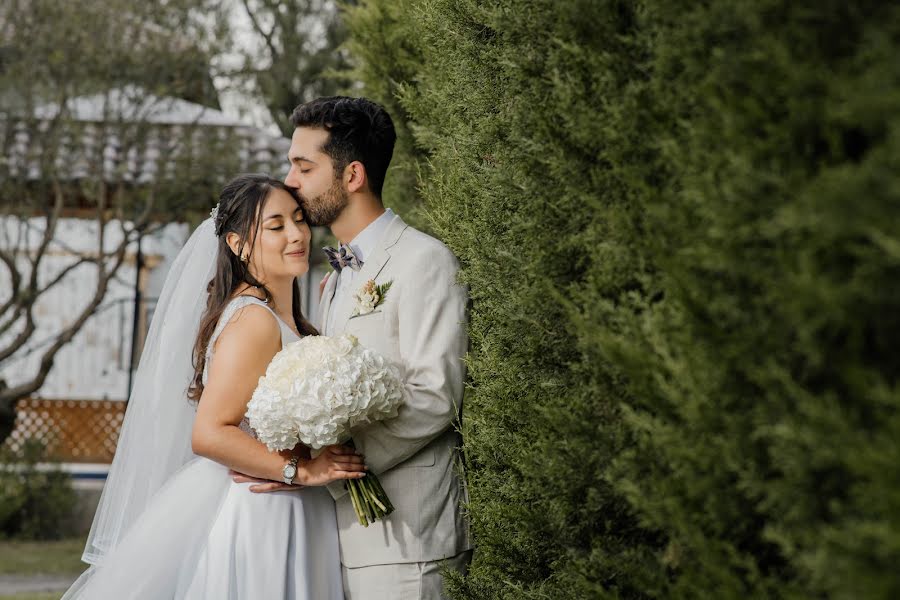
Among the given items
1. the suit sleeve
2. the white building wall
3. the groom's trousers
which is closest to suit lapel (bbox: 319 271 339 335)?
the suit sleeve

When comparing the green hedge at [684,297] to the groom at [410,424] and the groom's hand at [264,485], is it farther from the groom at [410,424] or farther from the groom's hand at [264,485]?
the groom's hand at [264,485]

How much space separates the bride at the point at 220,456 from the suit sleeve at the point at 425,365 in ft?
0.42

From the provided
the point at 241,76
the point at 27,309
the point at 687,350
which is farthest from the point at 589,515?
the point at 241,76

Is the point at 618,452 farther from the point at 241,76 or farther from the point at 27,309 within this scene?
the point at 241,76

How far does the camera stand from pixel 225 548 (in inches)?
141

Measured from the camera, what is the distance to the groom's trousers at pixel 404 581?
346cm

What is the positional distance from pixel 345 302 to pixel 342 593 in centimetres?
107

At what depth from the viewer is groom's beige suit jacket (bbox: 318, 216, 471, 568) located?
3.43 m

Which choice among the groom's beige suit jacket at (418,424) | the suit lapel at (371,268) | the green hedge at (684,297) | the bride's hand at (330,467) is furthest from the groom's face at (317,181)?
the bride's hand at (330,467)

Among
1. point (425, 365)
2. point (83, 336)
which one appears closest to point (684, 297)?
point (425, 365)

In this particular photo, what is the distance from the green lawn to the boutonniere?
712 centimetres

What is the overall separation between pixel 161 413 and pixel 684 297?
2.60m

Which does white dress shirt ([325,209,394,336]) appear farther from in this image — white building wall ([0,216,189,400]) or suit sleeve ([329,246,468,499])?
white building wall ([0,216,189,400])

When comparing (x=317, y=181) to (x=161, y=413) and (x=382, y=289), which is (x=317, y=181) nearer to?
(x=382, y=289)
